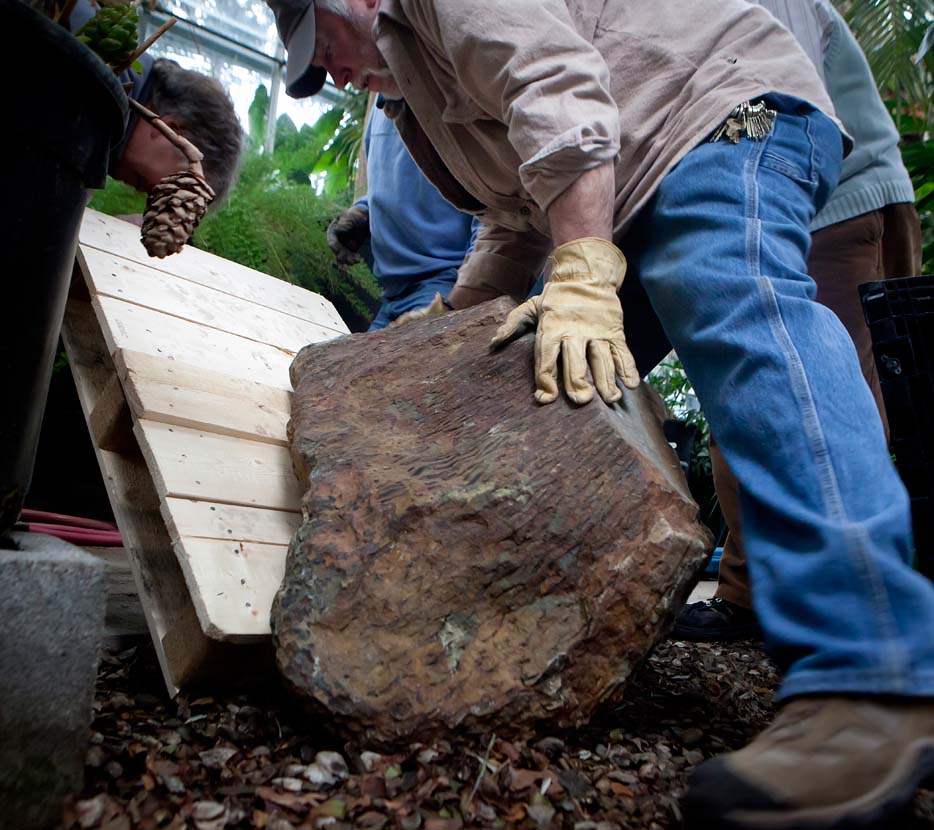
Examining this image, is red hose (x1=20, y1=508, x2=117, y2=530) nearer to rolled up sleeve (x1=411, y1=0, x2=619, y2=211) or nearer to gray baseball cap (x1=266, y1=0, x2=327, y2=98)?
gray baseball cap (x1=266, y1=0, x2=327, y2=98)

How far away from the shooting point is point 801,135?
145cm

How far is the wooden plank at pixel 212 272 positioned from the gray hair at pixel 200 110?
0.30 meters

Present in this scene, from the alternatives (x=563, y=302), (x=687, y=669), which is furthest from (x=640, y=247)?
(x=687, y=669)

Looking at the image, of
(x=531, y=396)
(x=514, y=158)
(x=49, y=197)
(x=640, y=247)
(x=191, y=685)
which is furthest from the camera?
(x=514, y=158)

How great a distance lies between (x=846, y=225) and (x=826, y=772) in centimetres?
170

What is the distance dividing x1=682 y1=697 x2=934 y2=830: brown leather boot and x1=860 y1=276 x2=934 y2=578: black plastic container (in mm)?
860

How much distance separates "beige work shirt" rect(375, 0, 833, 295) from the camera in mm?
1408

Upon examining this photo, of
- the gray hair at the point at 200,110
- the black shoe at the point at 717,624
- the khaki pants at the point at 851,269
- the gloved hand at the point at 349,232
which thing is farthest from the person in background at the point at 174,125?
the black shoe at the point at 717,624

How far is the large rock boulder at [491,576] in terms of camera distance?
117 centimetres

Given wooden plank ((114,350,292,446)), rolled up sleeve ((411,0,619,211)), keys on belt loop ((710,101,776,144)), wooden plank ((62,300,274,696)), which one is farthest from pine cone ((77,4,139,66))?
keys on belt loop ((710,101,776,144))

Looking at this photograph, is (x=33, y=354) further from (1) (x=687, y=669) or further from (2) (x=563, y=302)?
(1) (x=687, y=669)

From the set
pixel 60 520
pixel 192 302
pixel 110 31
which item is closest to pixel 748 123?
pixel 110 31

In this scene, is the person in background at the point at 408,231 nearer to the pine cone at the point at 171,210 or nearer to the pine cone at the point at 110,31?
the pine cone at the point at 171,210

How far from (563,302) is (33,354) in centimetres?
87
